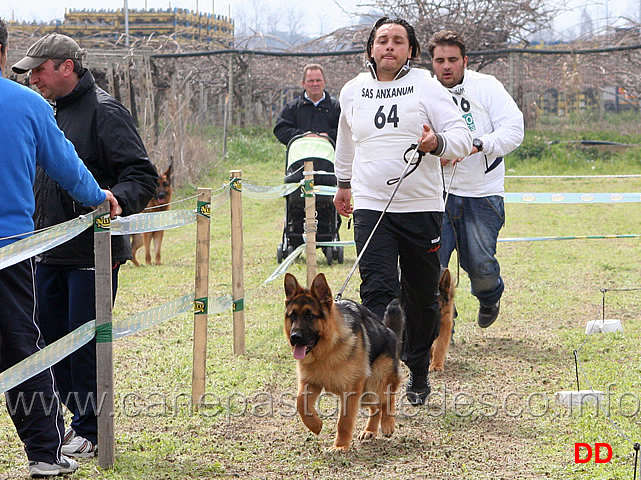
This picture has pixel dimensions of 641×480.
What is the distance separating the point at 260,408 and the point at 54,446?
1.69 m

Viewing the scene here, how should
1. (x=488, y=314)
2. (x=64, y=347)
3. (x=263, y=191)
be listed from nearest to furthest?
(x=64, y=347), (x=488, y=314), (x=263, y=191)

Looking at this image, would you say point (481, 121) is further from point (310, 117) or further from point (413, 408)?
point (310, 117)

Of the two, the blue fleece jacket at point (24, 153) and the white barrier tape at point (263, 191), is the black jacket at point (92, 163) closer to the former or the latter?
the blue fleece jacket at point (24, 153)

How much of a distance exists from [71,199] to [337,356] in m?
1.58

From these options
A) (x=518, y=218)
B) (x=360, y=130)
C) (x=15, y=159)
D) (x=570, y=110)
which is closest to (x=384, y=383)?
(x=360, y=130)

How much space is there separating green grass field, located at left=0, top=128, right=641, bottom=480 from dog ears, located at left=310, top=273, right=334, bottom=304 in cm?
82

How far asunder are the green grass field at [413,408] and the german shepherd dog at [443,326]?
0.43 ft

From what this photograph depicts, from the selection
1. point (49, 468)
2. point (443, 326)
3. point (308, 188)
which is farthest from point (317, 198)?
point (49, 468)

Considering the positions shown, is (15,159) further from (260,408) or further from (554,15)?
(554,15)

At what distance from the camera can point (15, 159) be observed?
3.63m

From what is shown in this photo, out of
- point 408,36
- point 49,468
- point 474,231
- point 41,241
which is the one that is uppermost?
point 408,36

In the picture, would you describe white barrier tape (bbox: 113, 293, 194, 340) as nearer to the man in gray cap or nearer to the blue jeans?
the man in gray cap

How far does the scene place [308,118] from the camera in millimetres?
10859

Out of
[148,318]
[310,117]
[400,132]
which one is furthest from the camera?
[310,117]
